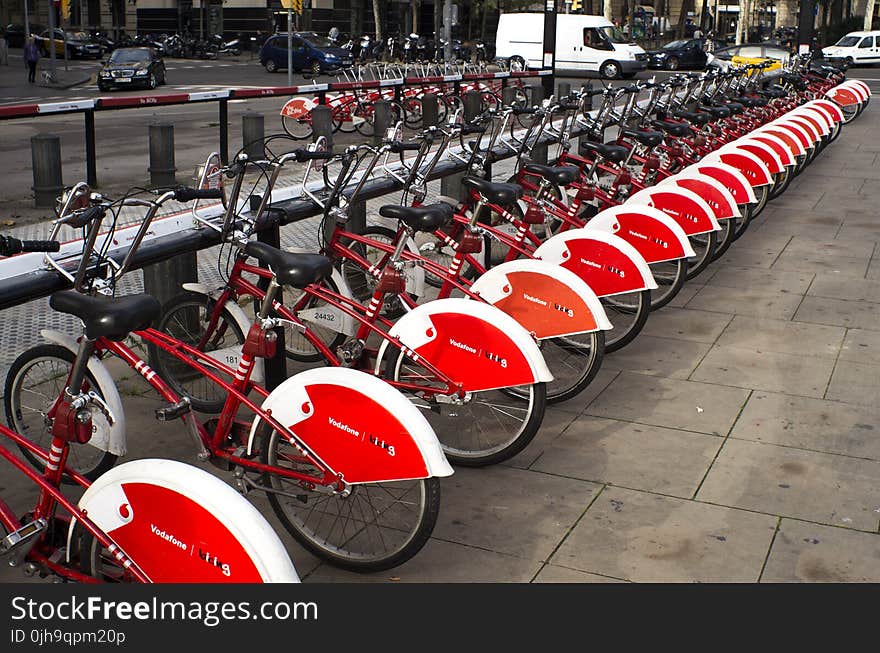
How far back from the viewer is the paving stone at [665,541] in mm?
3770

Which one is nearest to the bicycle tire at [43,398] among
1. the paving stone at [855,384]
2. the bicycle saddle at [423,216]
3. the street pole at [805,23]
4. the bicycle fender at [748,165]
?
the bicycle saddle at [423,216]

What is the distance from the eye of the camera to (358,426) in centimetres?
362

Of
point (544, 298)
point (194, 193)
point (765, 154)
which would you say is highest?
point (194, 193)

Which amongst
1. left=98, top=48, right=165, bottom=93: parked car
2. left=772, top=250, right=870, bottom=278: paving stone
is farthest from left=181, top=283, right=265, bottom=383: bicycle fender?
left=98, top=48, right=165, bottom=93: parked car

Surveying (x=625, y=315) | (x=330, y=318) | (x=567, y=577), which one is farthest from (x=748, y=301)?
(x=567, y=577)

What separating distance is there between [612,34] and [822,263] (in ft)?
99.5

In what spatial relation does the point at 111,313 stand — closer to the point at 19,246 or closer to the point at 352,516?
the point at 19,246

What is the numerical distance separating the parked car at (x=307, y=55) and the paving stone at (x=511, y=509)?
115 ft

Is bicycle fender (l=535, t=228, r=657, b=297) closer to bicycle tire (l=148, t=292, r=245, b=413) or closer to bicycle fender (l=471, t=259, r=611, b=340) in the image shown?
bicycle fender (l=471, t=259, r=611, b=340)

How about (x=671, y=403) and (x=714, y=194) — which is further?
(x=714, y=194)

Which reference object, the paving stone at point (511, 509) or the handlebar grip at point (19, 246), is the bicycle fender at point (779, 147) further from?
the handlebar grip at point (19, 246)
